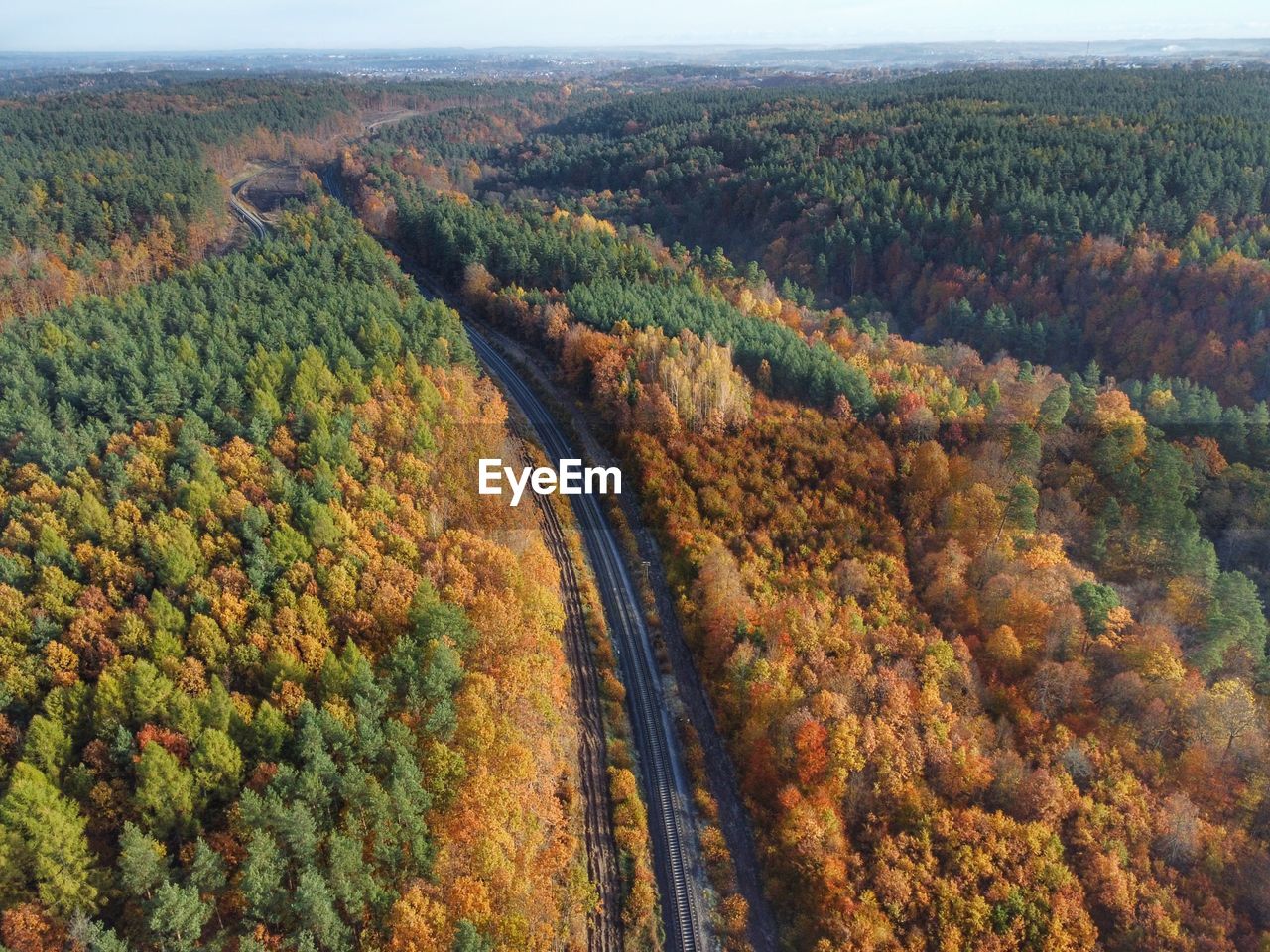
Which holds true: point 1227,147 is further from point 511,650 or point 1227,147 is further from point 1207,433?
point 511,650

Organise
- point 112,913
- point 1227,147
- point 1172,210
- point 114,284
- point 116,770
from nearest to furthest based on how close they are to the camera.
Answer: point 112,913
point 116,770
point 114,284
point 1172,210
point 1227,147

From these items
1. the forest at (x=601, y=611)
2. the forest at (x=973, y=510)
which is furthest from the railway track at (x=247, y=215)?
the forest at (x=601, y=611)

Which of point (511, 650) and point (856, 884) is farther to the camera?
point (511, 650)

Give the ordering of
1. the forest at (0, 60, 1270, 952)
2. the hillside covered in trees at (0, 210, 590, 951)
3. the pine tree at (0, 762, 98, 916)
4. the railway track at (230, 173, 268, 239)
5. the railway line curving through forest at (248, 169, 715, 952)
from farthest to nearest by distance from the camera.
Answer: the railway track at (230, 173, 268, 239) → the railway line curving through forest at (248, 169, 715, 952) → the forest at (0, 60, 1270, 952) → the hillside covered in trees at (0, 210, 590, 951) → the pine tree at (0, 762, 98, 916)

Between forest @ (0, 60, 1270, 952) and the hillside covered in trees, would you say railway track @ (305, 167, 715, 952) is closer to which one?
forest @ (0, 60, 1270, 952)

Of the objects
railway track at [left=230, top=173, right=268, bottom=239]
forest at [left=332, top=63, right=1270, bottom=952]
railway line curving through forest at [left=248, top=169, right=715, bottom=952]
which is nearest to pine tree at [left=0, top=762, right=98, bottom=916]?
railway line curving through forest at [left=248, top=169, right=715, bottom=952]

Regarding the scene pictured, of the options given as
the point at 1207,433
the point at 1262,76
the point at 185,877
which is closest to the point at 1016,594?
the point at 1207,433
